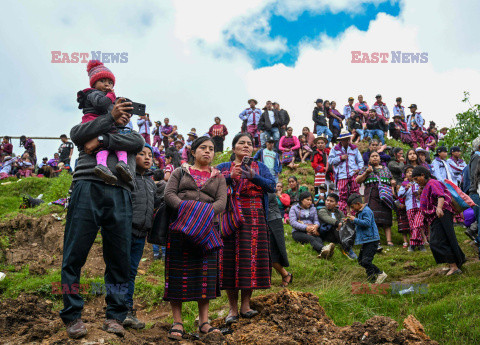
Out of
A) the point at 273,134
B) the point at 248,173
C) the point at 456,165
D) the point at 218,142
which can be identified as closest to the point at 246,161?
the point at 248,173

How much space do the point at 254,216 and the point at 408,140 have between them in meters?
14.5

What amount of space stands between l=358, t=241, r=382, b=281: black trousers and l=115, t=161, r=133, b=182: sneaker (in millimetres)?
4451

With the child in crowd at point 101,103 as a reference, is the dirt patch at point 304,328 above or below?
below

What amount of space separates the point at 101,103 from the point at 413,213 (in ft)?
23.9

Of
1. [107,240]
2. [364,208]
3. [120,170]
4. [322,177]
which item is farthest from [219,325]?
[322,177]

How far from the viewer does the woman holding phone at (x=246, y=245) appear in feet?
14.4

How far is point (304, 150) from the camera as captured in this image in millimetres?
15688

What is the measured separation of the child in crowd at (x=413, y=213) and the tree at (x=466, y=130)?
71.1 inches

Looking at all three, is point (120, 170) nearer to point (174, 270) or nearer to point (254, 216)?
point (174, 270)

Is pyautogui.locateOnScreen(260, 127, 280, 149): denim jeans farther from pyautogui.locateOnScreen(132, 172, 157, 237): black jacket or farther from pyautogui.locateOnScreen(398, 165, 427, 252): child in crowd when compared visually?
pyautogui.locateOnScreen(132, 172, 157, 237): black jacket

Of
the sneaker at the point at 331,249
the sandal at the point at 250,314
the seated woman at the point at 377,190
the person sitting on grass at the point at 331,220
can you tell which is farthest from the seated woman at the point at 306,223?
the sandal at the point at 250,314

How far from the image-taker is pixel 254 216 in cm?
457

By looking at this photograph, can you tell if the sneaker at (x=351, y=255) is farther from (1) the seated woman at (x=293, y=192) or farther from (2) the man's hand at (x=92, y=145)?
(2) the man's hand at (x=92, y=145)

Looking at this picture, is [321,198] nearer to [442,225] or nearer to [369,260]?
[369,260]
